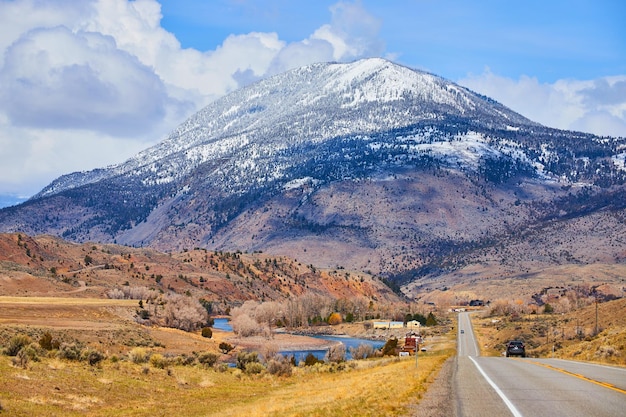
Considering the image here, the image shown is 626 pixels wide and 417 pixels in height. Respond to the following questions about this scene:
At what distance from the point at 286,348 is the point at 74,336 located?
67.1 m

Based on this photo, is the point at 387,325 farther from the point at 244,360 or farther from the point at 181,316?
the point at 244,360

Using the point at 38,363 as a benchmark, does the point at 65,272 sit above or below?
above

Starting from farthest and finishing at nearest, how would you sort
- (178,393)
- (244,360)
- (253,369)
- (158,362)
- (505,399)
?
(244,360), (253,369), (158,362), (178,393), (505,399)

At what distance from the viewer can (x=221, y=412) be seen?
33.3 m

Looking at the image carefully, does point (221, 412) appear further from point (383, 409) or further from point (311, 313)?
point (311, 313)

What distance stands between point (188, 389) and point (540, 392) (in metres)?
22.3

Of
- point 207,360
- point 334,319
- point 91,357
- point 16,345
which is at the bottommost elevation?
point 207,360

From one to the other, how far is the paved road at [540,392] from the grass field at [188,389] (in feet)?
6.23

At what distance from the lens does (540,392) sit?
2386 centimetres

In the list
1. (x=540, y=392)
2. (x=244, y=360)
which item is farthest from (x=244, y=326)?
(x=540, y=392)

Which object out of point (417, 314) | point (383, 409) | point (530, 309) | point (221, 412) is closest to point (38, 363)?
point (221, 412)

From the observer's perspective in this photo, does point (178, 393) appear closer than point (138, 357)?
Yes

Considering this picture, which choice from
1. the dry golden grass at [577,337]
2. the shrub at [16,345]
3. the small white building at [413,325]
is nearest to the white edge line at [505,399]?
the dry golden grass at [577,337]

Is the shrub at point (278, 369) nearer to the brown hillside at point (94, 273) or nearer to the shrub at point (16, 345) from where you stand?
the shrub at point (16, 345)
